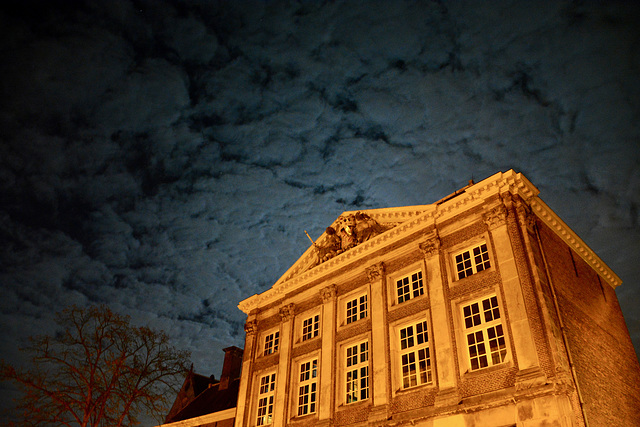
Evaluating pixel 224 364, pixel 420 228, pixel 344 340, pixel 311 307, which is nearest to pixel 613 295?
pixel 420 228

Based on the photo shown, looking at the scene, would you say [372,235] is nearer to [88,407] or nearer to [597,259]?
[597,259]

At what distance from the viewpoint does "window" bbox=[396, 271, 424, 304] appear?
19.2m

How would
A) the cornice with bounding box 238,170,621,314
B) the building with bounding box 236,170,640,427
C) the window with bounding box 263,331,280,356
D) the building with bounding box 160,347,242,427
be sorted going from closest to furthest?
1. the building with bounding box 236,170,640,427
2. the cornice with bounding box 238,170,621,314
3. the window with bounding box 263,331,280,356
4. the building with bounding box 160,347,242,427

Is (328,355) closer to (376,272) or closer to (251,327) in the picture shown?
(376,272)

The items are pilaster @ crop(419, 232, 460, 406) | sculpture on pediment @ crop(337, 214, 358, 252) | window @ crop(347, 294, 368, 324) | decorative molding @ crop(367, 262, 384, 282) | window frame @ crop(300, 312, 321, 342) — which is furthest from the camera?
sculpture on pediment @ crop(337, 214, 358, 252)

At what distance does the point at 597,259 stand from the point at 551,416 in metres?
11.0

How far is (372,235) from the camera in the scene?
73.4 feet

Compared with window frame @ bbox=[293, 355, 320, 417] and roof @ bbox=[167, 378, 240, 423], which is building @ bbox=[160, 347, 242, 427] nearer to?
roof @ bbox=[167, 378, 240, 423]

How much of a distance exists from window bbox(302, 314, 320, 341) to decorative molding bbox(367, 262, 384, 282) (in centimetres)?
422

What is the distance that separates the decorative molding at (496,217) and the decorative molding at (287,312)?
38.9ft

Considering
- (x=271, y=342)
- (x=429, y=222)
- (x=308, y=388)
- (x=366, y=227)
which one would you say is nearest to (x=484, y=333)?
(x=429, y=222)

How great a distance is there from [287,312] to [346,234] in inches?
217

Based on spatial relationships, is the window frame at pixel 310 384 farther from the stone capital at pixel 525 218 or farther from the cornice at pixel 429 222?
the stone capital at pixel 525 218

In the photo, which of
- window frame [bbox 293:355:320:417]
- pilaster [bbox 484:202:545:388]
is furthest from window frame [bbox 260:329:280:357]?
pilaster [bbox 484:202:545:388]
